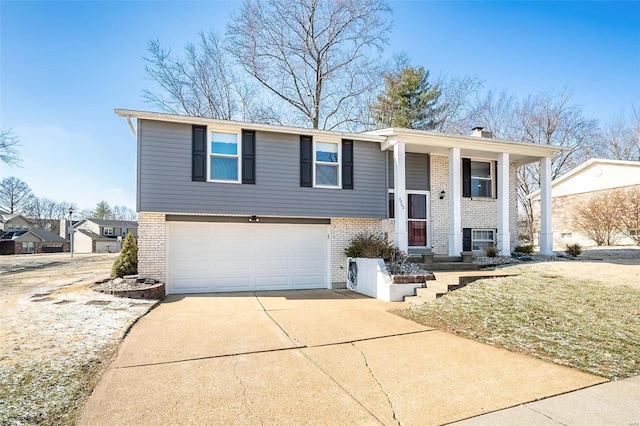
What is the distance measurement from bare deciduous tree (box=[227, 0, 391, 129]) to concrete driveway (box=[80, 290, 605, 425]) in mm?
16410

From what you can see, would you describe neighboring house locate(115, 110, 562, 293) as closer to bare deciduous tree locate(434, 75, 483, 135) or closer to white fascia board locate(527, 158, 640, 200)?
white fascia board locate(527, 158, 640, 200)

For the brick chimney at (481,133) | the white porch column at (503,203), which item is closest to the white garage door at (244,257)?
the white porch column at (503,203)

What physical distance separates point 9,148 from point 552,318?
26220 millimetres

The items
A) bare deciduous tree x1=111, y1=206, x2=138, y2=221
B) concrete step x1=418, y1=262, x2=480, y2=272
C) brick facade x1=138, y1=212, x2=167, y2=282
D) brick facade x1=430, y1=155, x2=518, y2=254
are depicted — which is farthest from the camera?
bare deciduous tree x1=111, y1=206, x2=138, y2=221

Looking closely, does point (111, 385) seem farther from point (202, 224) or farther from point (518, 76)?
point (518, 76)

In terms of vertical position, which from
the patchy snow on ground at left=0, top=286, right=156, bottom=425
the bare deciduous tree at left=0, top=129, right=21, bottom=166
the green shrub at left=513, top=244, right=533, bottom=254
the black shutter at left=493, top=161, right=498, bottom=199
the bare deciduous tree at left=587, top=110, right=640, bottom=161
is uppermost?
the bare deciduous tree at left=587, top=110, right=640, bottom=161

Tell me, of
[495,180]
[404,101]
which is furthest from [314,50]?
[495,180]

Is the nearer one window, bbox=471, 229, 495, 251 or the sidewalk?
the sidewalk

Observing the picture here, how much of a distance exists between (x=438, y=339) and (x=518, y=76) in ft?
61.4

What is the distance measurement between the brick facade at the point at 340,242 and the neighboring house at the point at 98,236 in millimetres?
42852

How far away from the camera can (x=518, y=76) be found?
18.7 metres

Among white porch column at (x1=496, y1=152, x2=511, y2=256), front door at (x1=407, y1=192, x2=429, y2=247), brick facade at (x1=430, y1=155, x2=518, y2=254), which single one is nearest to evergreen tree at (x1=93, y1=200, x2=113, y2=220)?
front door at (x1=407, y1=192, x2=429, y2=247)

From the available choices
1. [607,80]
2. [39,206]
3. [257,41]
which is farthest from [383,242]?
[39,206]

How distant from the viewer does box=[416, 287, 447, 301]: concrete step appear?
7621 millimetres
